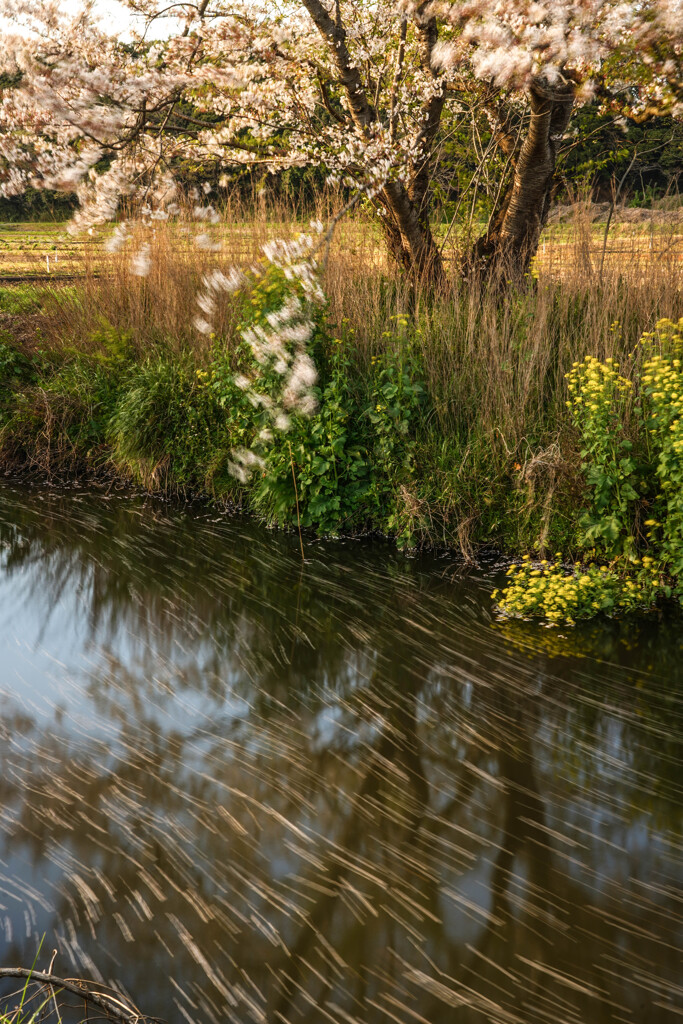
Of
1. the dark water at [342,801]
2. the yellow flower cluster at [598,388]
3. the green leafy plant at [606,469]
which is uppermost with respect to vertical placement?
the yellow flower cluster at [598,388]

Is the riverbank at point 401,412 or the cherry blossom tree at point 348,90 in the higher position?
the cherry blossom tree at point 348,90

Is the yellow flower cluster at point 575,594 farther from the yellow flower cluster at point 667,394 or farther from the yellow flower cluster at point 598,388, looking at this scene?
the yellow flower cluster at point 598,388

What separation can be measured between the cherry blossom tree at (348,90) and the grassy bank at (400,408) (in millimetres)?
686

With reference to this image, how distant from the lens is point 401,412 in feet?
17.8

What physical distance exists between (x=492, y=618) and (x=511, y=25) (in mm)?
3239

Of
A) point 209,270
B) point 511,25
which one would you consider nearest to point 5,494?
point 209,270

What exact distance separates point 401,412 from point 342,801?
2.94 m

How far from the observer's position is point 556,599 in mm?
4289

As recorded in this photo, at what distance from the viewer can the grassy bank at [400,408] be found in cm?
525

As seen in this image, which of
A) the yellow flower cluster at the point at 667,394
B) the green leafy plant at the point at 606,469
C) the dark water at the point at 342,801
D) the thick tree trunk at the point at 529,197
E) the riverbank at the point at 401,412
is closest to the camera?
the dark water at the point at 342,801

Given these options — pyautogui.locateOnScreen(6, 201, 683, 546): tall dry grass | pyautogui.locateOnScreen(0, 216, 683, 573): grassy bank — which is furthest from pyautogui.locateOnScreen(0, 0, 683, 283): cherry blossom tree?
pyautogui.locateOnScreen(0, 216, 683, 573): grassy bank

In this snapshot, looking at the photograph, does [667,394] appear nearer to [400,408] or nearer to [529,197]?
[400,408]

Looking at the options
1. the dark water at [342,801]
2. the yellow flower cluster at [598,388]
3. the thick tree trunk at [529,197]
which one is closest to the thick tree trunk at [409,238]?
the thick tree trunk at [529,197]

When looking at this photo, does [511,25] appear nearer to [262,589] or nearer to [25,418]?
[262,589]
